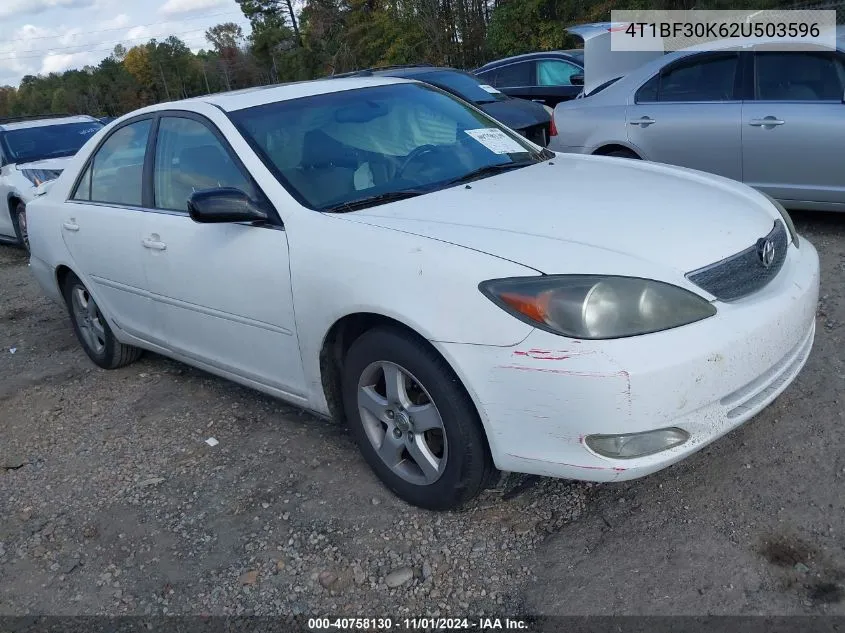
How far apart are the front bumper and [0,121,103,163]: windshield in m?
8.75

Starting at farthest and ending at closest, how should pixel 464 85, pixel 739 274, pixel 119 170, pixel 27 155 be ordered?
pixel 27 155
pixel 464 85
pixel 119 170
pixel 739 274

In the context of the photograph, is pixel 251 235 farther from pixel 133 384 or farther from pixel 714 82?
pixel 714 82

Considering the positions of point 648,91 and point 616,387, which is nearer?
point 616,387

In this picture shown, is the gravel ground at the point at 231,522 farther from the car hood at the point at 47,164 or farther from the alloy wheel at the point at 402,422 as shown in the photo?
the car hood at the point at 47,164

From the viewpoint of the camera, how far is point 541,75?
436 inches

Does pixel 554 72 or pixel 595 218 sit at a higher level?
pixel 554 72

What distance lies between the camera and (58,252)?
493cm

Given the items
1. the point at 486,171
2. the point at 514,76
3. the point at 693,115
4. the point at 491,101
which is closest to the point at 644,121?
the point at 693,115

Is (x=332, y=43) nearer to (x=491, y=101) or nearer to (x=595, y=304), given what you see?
(x=491, y=101)

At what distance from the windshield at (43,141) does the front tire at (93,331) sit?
530cm

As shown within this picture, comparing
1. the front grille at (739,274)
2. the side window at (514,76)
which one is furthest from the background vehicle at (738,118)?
the side window at (514,76)

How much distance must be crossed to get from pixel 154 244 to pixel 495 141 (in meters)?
1.78

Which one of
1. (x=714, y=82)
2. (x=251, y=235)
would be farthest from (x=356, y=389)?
(x=714, y=82)

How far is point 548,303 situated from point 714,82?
4427 mm
